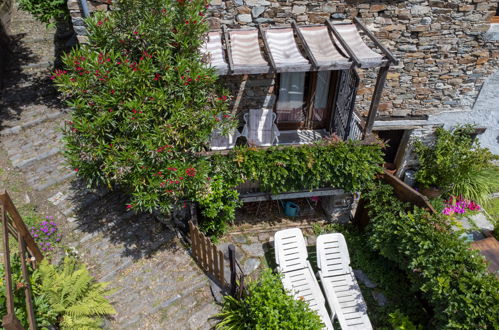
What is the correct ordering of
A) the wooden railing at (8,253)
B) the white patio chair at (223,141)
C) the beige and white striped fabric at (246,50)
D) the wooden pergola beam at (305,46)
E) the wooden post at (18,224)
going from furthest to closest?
the white patio chair at (223,141)
the beige and white striped fabric at (246,50)
the wooden pergola beam at (305,46)
the wooden post at (18,224)
the wooden railing at (8,253)

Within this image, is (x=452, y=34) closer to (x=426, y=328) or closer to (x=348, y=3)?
(x=348, y=3)

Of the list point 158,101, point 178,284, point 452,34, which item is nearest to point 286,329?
point 178,284

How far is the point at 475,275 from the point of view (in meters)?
5.47

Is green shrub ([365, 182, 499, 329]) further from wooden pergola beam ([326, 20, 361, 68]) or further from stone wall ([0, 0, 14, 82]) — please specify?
stone wall ([0, 0, 14, 82])

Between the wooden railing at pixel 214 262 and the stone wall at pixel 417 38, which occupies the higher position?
the stone wall at pixel 417 38

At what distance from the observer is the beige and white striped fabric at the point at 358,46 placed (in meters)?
6.30

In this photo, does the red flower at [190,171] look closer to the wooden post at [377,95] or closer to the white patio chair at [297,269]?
the white patio chair at [297,269]

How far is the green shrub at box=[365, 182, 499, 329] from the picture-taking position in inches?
203

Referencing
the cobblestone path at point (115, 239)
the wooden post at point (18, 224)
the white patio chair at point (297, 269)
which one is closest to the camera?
the wooden post at point (18, 224)

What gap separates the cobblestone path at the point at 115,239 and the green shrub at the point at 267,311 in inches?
15.5

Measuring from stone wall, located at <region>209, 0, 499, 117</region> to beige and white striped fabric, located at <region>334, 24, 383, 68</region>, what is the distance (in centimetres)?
36

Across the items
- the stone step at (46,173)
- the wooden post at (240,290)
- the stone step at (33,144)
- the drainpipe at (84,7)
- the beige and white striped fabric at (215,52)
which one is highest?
the drainpipe at (84,7)

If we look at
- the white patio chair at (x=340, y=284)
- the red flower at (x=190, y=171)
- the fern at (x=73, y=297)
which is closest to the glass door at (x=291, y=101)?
the white patio chair at (x=340, y=284)

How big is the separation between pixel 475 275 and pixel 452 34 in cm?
538
